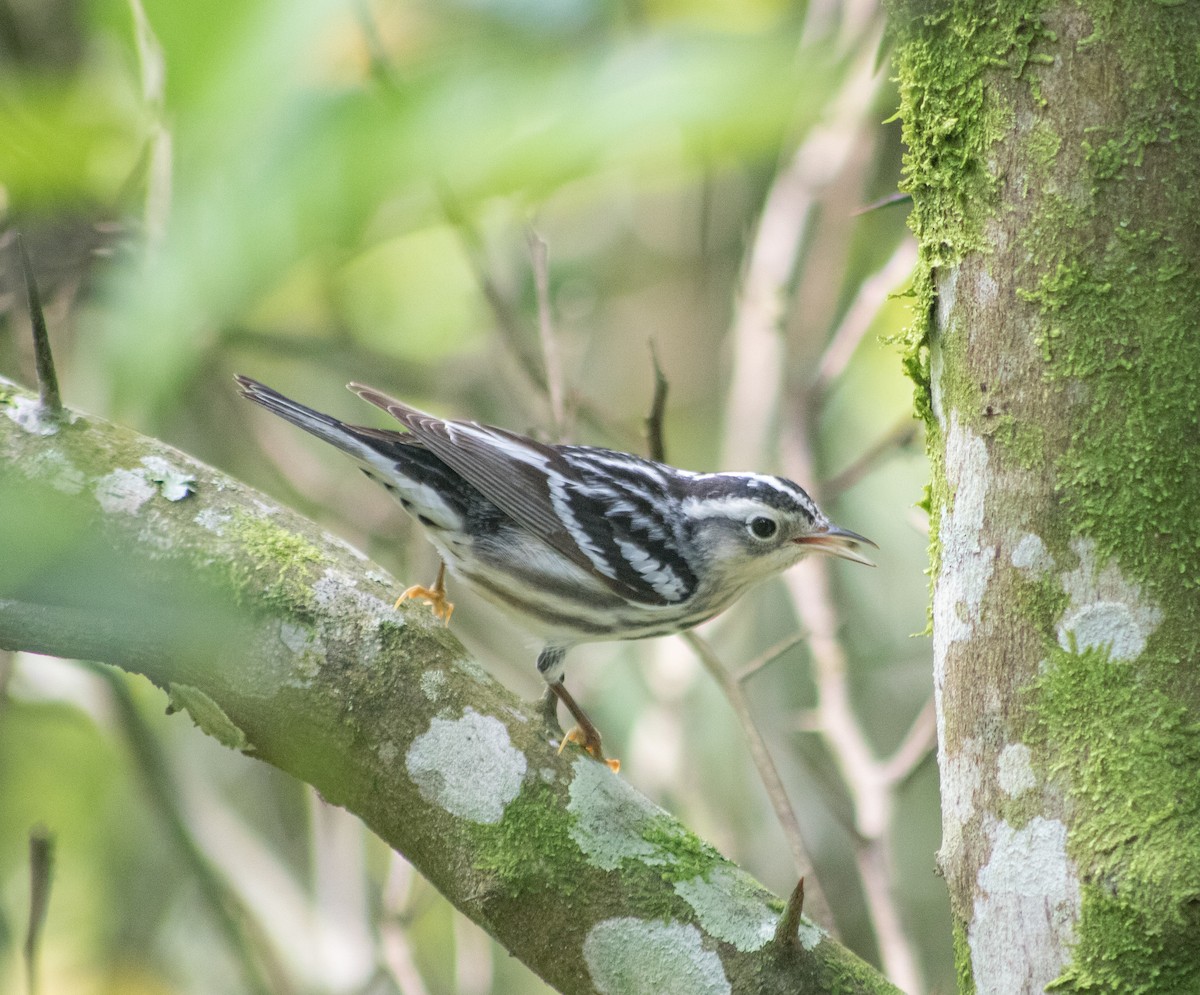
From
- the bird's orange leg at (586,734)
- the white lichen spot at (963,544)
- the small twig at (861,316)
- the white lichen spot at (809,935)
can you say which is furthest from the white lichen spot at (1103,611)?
the small twig at (861,316)

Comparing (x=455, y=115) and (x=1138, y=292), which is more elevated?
(x=1138, y=292)

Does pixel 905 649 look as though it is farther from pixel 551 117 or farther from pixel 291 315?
pixel 551 117

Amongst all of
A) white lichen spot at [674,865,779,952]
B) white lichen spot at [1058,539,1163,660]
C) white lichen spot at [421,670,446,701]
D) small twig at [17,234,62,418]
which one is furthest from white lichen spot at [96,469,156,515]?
white lichen spot at [1058,539,1163,660]

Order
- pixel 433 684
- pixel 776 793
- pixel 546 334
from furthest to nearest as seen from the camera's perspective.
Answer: pixel 546 334 → pixel 776 793 → pixel 433 684

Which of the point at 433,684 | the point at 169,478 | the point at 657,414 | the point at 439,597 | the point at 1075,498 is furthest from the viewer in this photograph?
the point at 439,597

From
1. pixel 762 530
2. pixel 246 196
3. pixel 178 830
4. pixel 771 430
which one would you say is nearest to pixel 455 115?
pixel 246 196

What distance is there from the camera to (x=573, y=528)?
4574mm

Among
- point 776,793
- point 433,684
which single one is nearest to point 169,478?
point 433,684

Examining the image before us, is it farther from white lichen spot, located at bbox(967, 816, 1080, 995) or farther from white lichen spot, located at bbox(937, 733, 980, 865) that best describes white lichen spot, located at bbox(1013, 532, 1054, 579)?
white lichen spot, located at bbox(967, 816, 1080, 995)

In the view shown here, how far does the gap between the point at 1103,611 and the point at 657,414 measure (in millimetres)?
1973

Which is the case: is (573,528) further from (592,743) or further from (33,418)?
(33,418)

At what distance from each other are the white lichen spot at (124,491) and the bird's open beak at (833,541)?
2.68m

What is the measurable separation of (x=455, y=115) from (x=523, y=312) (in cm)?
580

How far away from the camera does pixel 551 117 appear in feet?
4.25
